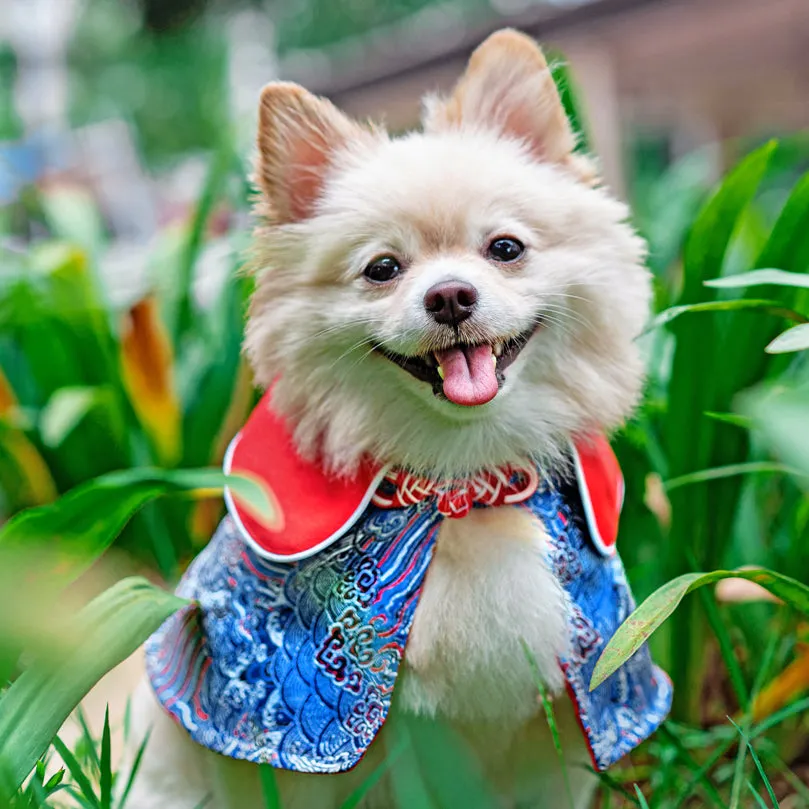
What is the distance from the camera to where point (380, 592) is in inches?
43.9

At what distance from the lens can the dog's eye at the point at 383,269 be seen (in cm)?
119

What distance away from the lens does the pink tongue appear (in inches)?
42.7

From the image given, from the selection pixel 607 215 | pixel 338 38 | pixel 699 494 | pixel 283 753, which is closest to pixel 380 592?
pixel 283 753

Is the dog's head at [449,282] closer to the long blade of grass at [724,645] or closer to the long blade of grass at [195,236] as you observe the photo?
the long blade of grass at [724,645]

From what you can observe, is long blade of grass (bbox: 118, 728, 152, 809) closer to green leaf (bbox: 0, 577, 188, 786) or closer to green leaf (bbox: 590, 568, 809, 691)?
green leaf (bbox: 0, 577, 188, 786)

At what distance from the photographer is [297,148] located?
4.24ft

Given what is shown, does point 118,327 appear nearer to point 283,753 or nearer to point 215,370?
point 215,370

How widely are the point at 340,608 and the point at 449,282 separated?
41 cm

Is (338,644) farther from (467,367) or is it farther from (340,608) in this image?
(467,367)

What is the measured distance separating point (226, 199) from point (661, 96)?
5.25 metres

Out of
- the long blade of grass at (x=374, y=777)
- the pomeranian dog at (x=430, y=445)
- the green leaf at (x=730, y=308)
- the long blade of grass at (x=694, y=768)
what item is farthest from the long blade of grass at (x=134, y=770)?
the green leaf at (x=730, y=308)

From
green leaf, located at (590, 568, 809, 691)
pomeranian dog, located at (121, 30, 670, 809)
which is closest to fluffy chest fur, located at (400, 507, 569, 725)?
pomeranian dog, located at (121, 30, 670, 809)

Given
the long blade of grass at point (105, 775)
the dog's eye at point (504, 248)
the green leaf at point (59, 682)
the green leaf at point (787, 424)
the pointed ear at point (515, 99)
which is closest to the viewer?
the green leaf at point (787, 424)

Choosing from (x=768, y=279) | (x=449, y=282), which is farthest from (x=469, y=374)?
(x=768, y=279)
